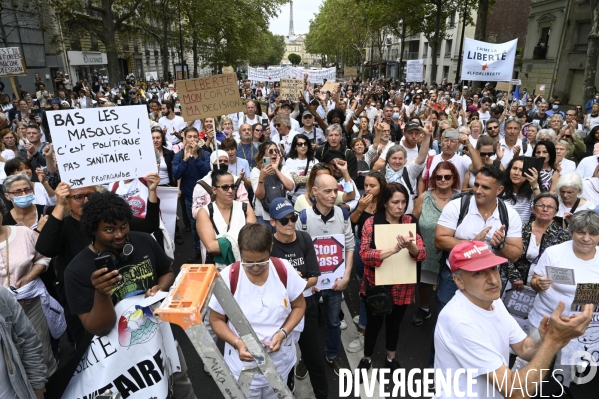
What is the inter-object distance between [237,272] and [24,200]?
2.54m

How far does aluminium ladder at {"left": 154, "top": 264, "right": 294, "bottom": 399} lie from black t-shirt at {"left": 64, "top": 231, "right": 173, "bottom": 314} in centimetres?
85

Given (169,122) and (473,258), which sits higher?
(473,258)

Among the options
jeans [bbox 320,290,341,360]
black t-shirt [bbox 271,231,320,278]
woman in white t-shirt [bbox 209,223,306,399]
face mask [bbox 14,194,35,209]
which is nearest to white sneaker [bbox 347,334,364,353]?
jeans [bbox 320,290,341,360]

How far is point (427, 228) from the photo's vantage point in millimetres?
4047

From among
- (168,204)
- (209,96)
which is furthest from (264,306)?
(209,96)

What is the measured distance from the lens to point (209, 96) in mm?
5133

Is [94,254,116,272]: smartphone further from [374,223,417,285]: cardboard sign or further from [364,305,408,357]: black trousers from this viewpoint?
[364,305,408,357]: black trousers

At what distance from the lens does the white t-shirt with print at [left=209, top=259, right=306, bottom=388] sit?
2.50 m

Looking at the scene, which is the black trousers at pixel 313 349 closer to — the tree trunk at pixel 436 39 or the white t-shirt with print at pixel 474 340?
the white t-shirt with print at pixel 474 340

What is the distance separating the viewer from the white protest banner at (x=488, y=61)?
378 inches

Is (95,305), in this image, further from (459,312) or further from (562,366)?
(562,366)

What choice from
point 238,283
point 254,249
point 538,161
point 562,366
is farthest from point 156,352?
point 538,161

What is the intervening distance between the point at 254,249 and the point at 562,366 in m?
2.73

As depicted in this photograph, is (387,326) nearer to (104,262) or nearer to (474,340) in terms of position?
(474,340)
